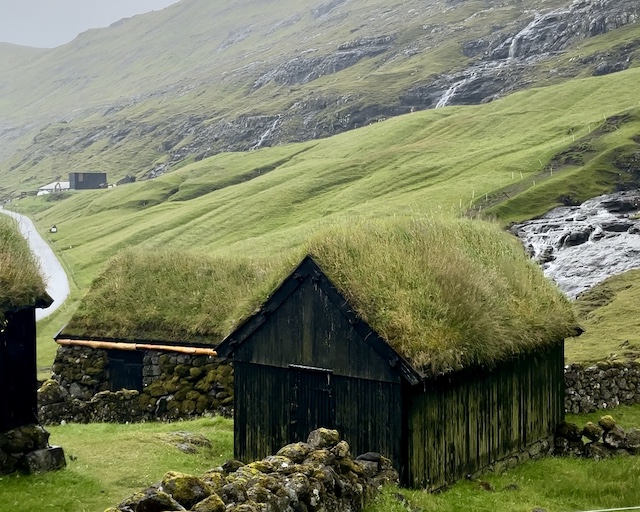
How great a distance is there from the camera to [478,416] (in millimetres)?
20797

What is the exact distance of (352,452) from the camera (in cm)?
1959

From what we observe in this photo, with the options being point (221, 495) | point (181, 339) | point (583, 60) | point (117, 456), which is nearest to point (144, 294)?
point (181, 339)

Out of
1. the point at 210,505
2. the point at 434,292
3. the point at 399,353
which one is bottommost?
the point at 210,505

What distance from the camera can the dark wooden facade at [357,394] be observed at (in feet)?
62.3

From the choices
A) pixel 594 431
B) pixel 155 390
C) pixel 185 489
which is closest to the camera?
pixel 185 489

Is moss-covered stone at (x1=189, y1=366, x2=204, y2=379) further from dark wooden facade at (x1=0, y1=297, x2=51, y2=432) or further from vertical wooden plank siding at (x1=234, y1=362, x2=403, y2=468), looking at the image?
dark wooden facade at (x1=0, y1=297, x2=51, y2=432)

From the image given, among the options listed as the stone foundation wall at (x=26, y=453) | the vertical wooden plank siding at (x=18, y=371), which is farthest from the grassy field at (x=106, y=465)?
the vertical wooden plank siding at (x=18, y=371)

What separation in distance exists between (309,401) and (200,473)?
123 inches

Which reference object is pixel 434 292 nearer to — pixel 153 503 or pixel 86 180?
pixel 153 503

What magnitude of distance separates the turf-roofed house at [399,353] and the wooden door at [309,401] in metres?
0.03

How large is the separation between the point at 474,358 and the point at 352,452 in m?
3.54

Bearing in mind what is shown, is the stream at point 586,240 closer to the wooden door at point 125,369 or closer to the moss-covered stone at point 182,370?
the moss-covered stone at point 182,370

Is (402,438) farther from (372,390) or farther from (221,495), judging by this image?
(221,495)

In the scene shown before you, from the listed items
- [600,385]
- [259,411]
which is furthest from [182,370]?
[600,385]
